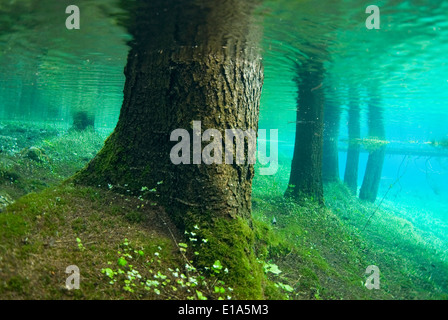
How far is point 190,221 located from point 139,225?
86 centimetres

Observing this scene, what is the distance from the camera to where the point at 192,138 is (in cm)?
477

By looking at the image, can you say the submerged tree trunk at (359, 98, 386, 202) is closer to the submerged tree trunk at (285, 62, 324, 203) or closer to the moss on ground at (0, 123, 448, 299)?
the submerged tree trunk at (285, 62, 324, 203)

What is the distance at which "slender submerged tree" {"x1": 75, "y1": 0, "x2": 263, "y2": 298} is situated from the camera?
14.9 ft

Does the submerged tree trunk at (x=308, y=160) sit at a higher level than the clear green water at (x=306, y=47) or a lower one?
lower

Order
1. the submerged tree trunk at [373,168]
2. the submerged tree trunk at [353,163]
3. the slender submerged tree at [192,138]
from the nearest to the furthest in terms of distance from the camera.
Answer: the slender submerged tree at [192,138]
the submerged tree trunk at [353,163]
the submerged tree trunk at [373,168]

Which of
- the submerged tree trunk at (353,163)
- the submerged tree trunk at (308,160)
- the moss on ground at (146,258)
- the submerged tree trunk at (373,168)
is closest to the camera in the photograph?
the moss on ground at (146,258)

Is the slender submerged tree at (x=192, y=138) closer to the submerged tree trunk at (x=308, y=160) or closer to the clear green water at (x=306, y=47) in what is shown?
the clear green water at (x=306, y=47)

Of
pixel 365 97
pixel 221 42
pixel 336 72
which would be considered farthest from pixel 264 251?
pixel 365 97

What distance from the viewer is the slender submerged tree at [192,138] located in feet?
14.9

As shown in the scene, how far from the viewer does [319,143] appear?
38.6 ft

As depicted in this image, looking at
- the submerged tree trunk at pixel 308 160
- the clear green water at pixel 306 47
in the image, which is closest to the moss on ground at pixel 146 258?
the submerged tree trunk at pixel 308 160
